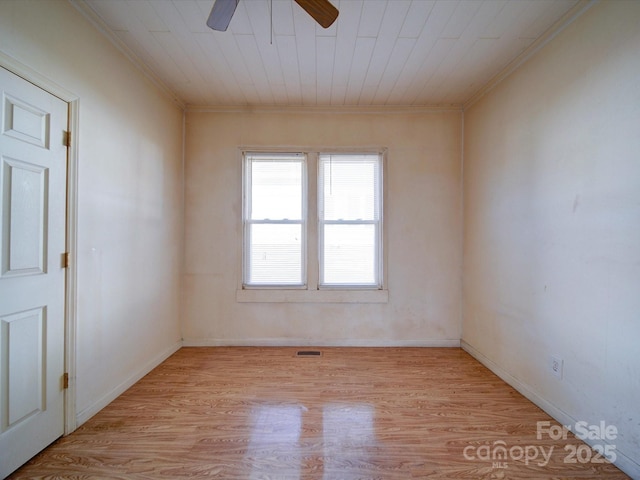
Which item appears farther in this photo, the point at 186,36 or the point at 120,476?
the point at 186,36

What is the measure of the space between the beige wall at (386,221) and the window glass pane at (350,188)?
0.17 metres

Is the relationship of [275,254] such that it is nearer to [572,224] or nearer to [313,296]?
[313,296]

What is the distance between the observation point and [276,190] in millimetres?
3344

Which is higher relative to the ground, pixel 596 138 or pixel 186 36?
pixel 186 36

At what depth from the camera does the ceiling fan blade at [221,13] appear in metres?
1.48

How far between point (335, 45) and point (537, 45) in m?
1.52

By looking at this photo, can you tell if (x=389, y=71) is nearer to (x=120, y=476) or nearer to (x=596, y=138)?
(x=596, y=138)

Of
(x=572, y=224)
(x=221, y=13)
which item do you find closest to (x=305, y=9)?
(x=221, y=13)

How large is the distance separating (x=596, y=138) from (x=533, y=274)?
3.30ft

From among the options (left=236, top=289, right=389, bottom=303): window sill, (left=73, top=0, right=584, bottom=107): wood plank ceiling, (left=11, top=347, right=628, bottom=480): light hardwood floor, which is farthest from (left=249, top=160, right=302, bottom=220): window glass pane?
(left=11, top=347, right=628, bottom=480): light hardwood floor

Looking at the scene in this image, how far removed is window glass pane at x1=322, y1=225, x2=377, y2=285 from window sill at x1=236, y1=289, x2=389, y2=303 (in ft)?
0.40

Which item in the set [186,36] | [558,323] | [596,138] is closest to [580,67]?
[596,138]

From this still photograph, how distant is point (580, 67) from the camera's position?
6.03ft

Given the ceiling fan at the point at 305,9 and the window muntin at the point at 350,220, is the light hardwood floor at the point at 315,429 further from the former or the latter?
the ceiling fan at the point at 305,9
